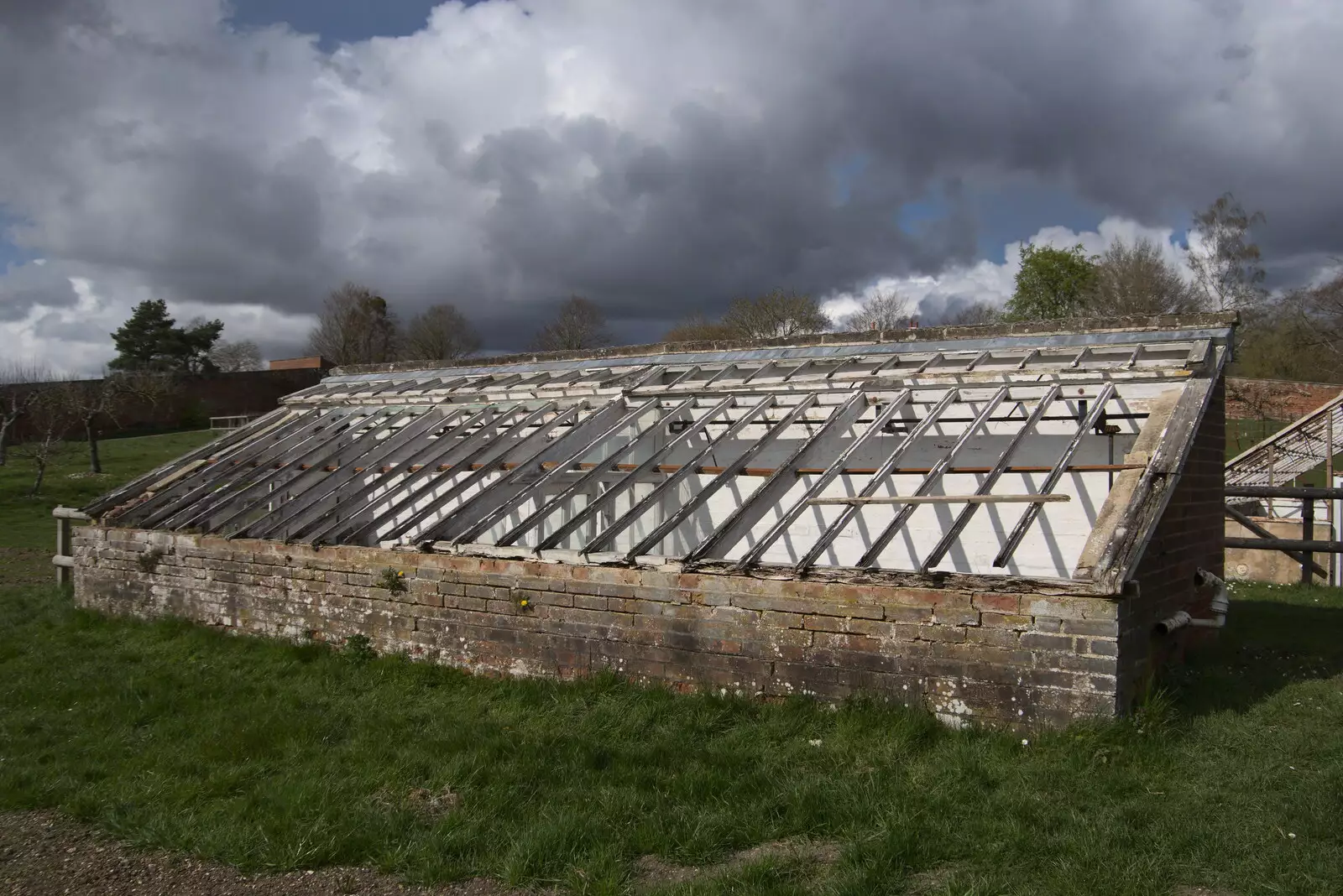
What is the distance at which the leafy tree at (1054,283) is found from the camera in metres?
35.3

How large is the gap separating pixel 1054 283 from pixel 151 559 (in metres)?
33.7

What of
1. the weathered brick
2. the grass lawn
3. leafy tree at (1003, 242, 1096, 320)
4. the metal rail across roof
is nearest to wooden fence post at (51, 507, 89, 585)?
the grass lawn

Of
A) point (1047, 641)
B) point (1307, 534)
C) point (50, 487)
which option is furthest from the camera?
point (50, 487)

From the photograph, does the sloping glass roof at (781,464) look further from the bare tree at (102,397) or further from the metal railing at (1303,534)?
the bare tree at (102,397)

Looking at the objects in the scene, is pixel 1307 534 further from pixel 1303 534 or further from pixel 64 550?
pixel 64 550

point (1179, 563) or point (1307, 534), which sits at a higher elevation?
point (1179, 563)

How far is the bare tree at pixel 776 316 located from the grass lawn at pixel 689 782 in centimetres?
2945

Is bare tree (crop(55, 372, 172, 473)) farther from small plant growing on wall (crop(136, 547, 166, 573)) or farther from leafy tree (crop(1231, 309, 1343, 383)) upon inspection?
leafy tree (crop(1231, 309, 1343, 383))

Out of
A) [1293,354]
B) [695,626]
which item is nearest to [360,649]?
[695,626]

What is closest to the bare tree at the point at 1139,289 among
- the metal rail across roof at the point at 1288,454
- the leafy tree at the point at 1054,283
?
the leafy tree at the point at 1054,283

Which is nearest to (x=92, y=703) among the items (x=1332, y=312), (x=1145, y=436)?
(x=1145, y=436)

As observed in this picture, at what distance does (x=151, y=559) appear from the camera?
10094mm

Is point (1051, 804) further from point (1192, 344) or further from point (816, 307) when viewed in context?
point (816, 307)

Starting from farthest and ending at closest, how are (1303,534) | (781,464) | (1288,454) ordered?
(1288,454)
(1303,534)
(781,464)
